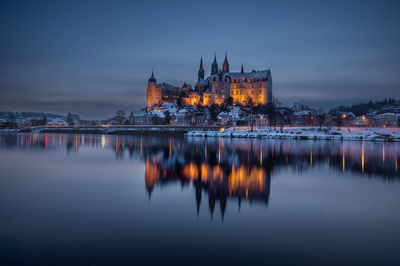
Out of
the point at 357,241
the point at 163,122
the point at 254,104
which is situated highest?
the point at 254,104

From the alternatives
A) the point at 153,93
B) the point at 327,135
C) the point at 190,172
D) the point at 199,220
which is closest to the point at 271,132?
the point at 327,135

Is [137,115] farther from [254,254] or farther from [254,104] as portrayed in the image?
[254,254]

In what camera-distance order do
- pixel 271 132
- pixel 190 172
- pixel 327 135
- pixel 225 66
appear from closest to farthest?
1. pixel 190 172
2. pixel 327 135
3. pixel 271 132
4. pixel 225 66

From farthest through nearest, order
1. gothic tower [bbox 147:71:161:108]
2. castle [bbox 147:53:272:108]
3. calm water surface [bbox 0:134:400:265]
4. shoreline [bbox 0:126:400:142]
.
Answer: gothic tower [bbox 147:71:161:108]
castle [bbox 147:53:272:108]
shoreline [bbox 0:126:400:142]
calm water surface [bbox 0:134:400:265]

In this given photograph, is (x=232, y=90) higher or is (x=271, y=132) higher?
(x=232, y=90)

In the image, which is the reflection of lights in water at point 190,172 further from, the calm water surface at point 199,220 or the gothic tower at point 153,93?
the gothic tower at point 153,93

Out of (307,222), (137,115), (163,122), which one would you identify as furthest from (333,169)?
(137,115)

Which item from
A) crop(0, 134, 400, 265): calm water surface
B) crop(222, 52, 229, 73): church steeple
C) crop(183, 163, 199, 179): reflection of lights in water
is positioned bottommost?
crop(0, 134, 400, 265): calm water surface

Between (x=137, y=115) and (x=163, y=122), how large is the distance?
→ 1399 centimetres

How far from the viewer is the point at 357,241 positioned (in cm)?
605

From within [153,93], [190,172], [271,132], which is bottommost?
[190,172]

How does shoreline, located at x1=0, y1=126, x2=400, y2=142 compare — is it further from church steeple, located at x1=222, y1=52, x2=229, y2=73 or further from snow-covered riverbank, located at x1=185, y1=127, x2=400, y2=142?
church steeple, located at x1=222, y1=52, x2=229, y2=73

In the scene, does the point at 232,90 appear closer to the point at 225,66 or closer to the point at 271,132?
the point at 225,66

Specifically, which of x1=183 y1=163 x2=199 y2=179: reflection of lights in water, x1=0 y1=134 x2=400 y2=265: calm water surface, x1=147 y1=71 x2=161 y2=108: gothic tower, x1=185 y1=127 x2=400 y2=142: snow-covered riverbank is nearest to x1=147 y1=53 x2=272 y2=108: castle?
x1=147 y1=71 x2=161 y2=108: gothic tower
